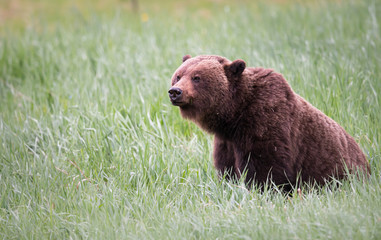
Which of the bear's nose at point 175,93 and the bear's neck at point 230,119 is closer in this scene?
the bear's nose at point 175,93

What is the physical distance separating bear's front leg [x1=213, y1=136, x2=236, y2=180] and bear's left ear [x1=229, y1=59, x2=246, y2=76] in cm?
65

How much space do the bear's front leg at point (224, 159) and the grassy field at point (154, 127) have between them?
148 mm

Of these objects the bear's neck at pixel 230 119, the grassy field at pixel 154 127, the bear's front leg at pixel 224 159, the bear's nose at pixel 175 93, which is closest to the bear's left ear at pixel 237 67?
the bear's neck at pixel 230 119

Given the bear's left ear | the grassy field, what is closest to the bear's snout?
the bear's left ear

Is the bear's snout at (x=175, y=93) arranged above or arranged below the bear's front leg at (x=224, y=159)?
above

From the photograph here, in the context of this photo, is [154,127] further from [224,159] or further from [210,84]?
[210,84]

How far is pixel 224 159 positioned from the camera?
414 centimetres

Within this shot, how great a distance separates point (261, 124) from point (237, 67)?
0.57 m

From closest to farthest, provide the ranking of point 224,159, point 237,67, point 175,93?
point 175,93 → point 237,67 → point 224,159

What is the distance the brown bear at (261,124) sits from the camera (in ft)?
12.4

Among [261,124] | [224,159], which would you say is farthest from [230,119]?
[224,159]

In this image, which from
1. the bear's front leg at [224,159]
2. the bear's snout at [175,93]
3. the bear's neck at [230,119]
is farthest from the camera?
the bear's front leg at [224,159]

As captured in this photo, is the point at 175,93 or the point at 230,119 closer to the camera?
the point at 175,93

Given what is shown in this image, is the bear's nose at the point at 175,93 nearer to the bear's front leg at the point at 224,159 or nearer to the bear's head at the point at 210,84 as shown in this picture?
the bear's head at the point at 210,84
